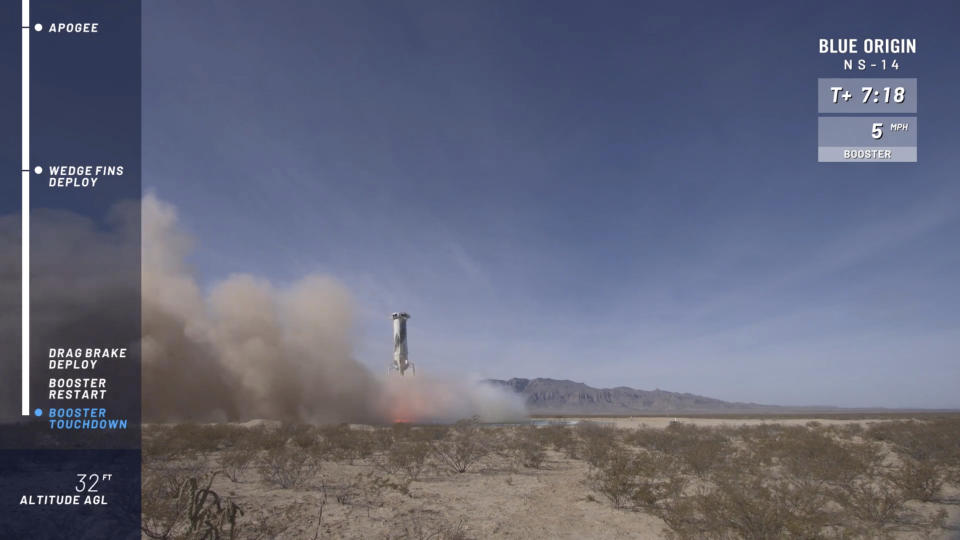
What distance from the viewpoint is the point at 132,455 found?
19797mm

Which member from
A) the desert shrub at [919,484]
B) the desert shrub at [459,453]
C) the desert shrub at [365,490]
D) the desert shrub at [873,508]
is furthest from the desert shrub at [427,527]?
the desert shrub at [919,484]

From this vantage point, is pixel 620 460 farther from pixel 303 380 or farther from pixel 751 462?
pixel 303 380

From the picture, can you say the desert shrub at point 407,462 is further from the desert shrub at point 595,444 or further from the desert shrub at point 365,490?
the desert shrub at point 595,444

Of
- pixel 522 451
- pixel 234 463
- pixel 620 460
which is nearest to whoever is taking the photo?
pixel 620 460

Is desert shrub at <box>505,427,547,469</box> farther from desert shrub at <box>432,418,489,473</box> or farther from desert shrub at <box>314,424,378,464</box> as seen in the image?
desert shrub at <box>314,424,378,464</box>

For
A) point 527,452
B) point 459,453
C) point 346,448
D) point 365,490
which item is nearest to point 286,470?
point 365,490

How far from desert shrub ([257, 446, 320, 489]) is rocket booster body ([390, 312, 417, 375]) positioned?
44601mm

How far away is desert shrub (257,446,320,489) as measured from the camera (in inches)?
640

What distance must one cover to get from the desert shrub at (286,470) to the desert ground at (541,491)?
74mm

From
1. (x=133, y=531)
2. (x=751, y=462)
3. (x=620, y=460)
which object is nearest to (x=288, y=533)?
(x=133, y=531)

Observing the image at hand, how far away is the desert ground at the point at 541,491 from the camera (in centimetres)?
1039

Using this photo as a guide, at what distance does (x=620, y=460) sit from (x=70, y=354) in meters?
15.1

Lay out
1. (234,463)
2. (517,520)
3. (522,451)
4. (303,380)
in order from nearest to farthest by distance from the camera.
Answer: (517,520) < (234,463) < (522,451) < (303,380)

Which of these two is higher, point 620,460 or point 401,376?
point 620,460
